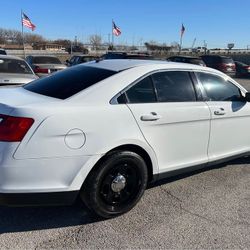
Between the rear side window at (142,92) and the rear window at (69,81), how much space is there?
0.30m

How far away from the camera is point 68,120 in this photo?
11.1 feet

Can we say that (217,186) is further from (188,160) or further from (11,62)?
(11,62)

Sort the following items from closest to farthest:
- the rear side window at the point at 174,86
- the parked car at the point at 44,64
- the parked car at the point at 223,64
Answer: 1. the rear side window at the point at 174,86
2. the parked car at the point at 44,64
3. the parked car at the point at 223,64

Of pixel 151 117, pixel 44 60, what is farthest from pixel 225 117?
pixel 44 60

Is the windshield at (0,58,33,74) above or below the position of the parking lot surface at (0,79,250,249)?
above

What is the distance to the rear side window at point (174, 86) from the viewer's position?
427cm

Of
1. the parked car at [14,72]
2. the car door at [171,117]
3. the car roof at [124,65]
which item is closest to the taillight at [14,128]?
the car door at [171,117]

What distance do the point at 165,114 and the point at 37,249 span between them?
6.18ft

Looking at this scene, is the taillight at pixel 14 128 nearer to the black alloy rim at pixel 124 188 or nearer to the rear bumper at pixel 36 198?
the rear bumper at pixel 36 198

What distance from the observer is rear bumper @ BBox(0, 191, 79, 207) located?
333 cm

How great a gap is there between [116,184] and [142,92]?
3.33ft

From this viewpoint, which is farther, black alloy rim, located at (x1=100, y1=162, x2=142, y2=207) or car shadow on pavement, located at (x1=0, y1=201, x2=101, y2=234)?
black alloy rim, located at (x1=100, y1=162, x2=142, y2=207)

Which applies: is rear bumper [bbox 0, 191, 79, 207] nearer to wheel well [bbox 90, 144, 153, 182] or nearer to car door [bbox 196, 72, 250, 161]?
wheel well [bbox 90, 144, 153, 182]

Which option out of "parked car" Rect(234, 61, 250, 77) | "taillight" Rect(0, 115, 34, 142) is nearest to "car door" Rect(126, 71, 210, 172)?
"taillight" Rect(0, 115, 34, 142)
